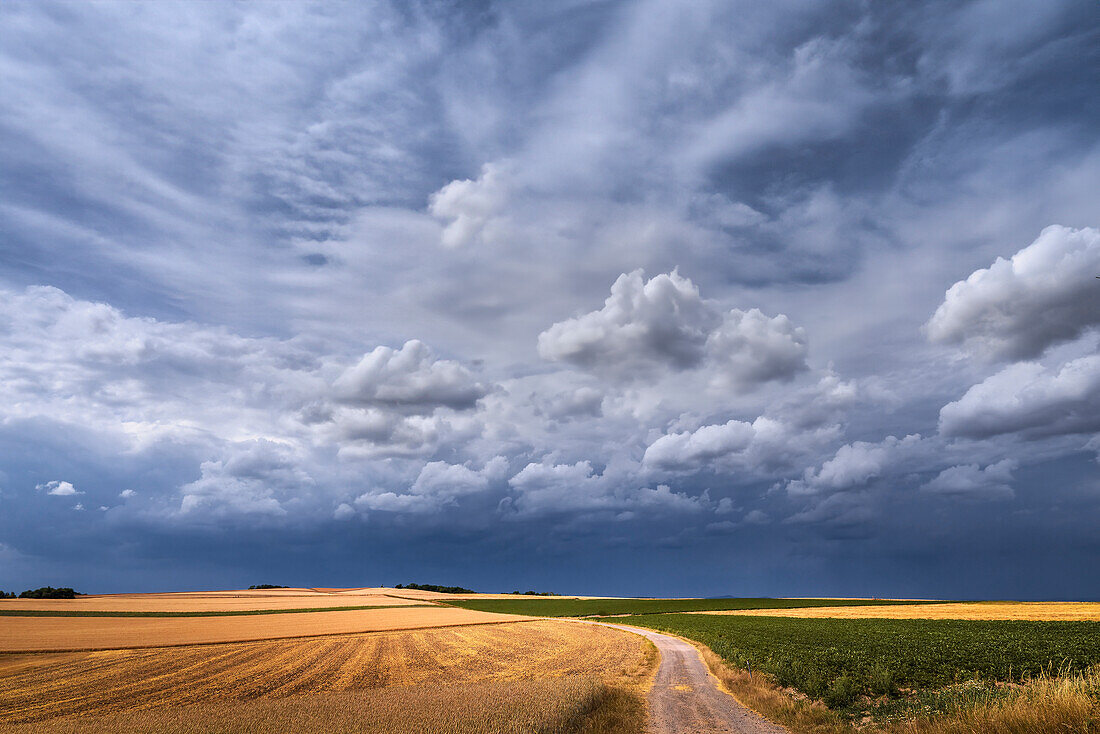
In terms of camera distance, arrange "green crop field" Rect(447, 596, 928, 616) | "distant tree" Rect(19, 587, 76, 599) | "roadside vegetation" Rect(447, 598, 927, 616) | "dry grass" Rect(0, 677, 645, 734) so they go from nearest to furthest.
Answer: "dry grass" Rect(0, 677, 645, 734), "roadside vegetation" Rect(447, 598, 927, 616), "green crop field" Rect(447, 596, 928, 616), "distant tree" Rect(19, 587, 76, 599)

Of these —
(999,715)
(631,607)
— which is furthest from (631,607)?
(999,715)

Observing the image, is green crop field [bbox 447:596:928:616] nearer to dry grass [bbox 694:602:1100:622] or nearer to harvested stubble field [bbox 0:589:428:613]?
dry grass [bbox 694:602:1100:622]

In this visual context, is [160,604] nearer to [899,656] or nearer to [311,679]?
[311,679]

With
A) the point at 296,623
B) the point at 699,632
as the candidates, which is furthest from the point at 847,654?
the point at 296,623

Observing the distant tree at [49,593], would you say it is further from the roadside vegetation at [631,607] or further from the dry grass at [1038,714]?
the dry grass at [1038,714]

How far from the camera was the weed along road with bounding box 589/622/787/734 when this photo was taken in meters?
23.1

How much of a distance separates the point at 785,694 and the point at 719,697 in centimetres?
314

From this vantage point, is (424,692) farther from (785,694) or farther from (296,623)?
(296,623)

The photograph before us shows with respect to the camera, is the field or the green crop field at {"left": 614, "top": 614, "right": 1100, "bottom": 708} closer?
the field

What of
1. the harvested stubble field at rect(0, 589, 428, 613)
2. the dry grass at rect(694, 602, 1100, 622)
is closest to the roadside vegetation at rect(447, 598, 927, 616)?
the dry grass at rect(694, 602, 1100, 622)

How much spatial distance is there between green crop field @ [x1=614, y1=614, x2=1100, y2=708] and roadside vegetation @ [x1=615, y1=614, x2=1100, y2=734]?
62mm

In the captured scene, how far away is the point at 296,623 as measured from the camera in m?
82.7

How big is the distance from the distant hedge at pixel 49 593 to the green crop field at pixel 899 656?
16457cm

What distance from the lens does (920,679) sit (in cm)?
2875
